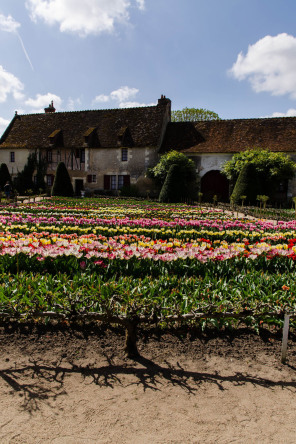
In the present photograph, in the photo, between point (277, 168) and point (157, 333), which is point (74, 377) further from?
point (277, 168)

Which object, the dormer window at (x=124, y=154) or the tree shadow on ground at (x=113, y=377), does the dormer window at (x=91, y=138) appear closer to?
the dormer window at (x=124, y=154)

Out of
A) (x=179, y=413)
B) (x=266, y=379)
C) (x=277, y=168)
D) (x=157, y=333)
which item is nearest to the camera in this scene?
(x=179, y=413)

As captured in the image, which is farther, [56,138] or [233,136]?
[56,138]

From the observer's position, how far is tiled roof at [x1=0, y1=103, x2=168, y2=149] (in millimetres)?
29905

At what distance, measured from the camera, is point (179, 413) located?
201cm

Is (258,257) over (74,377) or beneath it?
over

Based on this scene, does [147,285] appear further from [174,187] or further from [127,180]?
[127,180]

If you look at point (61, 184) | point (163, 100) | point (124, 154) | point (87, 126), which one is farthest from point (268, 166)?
point (87, 126)

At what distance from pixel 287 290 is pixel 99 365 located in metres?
2.24

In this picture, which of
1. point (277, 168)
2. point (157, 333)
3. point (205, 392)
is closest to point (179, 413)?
point (205, 392)

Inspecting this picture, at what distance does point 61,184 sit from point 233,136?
16287 mm

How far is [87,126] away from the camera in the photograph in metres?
32.0

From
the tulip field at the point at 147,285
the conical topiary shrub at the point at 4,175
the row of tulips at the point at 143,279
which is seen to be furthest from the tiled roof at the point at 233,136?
the tulip field at the point at 147,285

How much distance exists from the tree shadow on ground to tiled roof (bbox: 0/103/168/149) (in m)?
27.3
